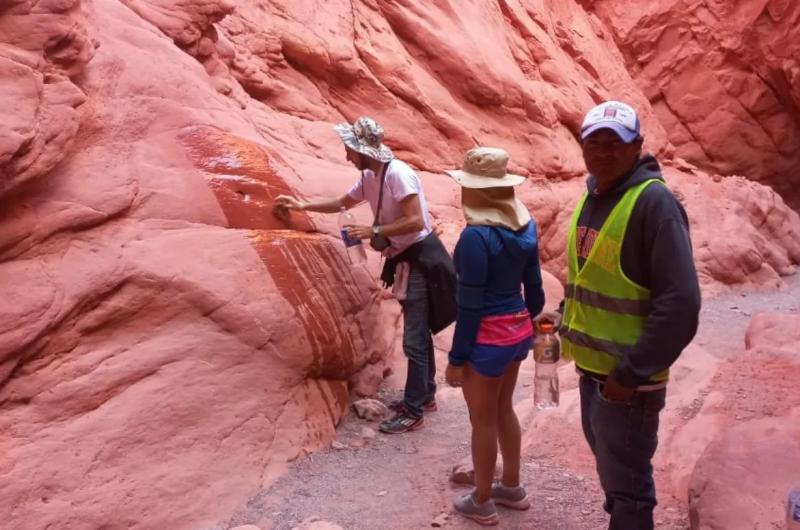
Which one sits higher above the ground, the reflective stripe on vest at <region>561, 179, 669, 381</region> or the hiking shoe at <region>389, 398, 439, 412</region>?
the reflective stripe on vest at <region>561, 179, 669, 381</region>

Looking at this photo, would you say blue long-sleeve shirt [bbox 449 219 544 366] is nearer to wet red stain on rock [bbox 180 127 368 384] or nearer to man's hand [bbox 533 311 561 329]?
man's hand [bbox 533 311 561 329]

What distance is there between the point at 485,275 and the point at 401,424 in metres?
1.80

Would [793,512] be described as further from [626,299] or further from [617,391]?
[626,299]

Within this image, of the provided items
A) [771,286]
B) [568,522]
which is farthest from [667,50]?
[568,522]

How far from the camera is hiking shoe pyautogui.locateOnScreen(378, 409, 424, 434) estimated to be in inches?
182

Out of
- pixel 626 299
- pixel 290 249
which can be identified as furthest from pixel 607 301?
pixel 290 249

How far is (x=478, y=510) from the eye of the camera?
3.54m

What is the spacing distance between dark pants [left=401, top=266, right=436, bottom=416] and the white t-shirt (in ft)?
0.65

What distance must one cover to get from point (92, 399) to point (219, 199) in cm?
146

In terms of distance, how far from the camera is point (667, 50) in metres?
14.1

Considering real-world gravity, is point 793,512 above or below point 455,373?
above

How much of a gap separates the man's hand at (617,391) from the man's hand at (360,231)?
7.45 feet

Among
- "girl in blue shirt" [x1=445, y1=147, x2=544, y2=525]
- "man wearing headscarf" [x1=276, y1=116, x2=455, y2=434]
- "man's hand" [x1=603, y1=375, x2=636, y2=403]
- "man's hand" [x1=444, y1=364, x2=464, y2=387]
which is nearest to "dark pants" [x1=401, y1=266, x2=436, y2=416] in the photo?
"man wearing headscarf" [x1=276, y1=116, x2=455, y2=434]

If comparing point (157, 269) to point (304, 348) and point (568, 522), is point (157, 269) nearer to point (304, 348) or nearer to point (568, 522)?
point (304, 348)
